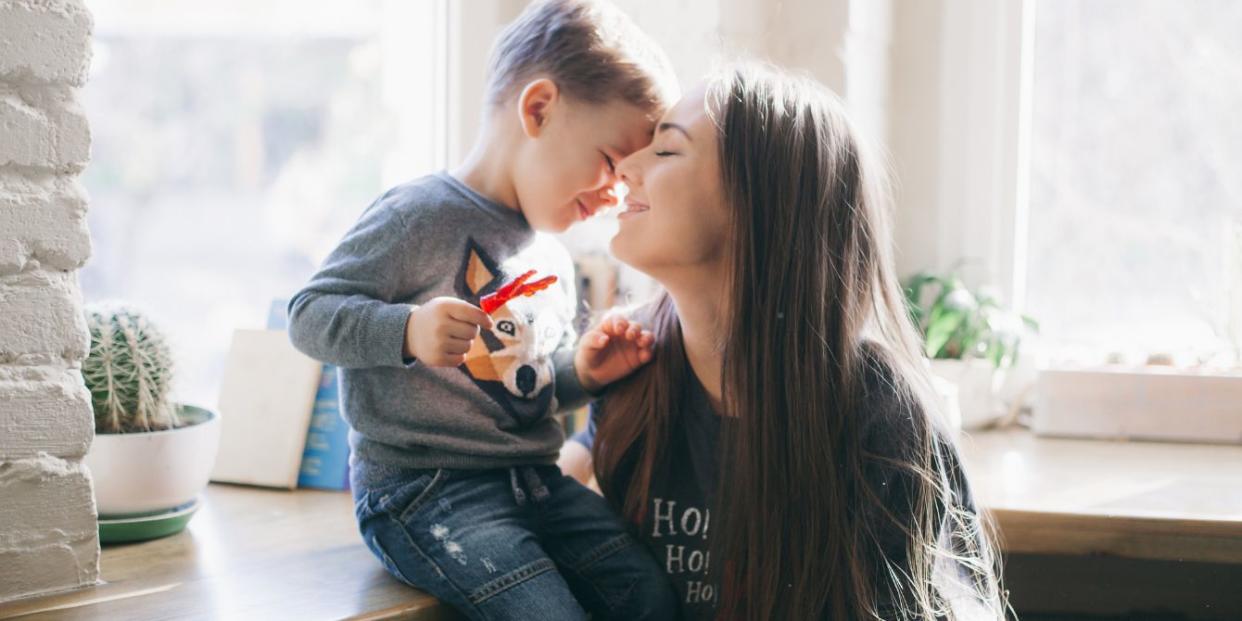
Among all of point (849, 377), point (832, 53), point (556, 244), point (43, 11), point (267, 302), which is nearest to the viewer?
point (43, 11)

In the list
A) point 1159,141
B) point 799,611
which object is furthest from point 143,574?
point 1159,141

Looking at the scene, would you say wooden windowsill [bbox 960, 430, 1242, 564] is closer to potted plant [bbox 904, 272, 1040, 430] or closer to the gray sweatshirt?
potted plant [bbox 904, 272, 1040, 430]

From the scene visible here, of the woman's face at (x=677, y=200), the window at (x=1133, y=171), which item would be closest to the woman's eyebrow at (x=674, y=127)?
the woman's face at (x=677, y=200)

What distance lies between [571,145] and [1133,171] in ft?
3.86

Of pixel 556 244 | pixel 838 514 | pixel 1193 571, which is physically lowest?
pixel 1193 571

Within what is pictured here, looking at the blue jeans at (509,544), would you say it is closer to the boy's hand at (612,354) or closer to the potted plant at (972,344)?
the boy's hand at (612,354)

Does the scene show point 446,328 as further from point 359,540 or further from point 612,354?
point 359,540

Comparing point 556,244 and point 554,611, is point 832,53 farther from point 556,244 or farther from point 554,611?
point 554,611

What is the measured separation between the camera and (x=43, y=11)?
1224 mm

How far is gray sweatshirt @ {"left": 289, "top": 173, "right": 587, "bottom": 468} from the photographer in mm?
1318

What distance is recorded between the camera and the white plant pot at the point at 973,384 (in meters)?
1.98

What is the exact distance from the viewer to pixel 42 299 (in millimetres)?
1254

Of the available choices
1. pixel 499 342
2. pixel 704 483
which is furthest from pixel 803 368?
pixel 499 342

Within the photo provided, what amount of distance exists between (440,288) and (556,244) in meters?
0.23
